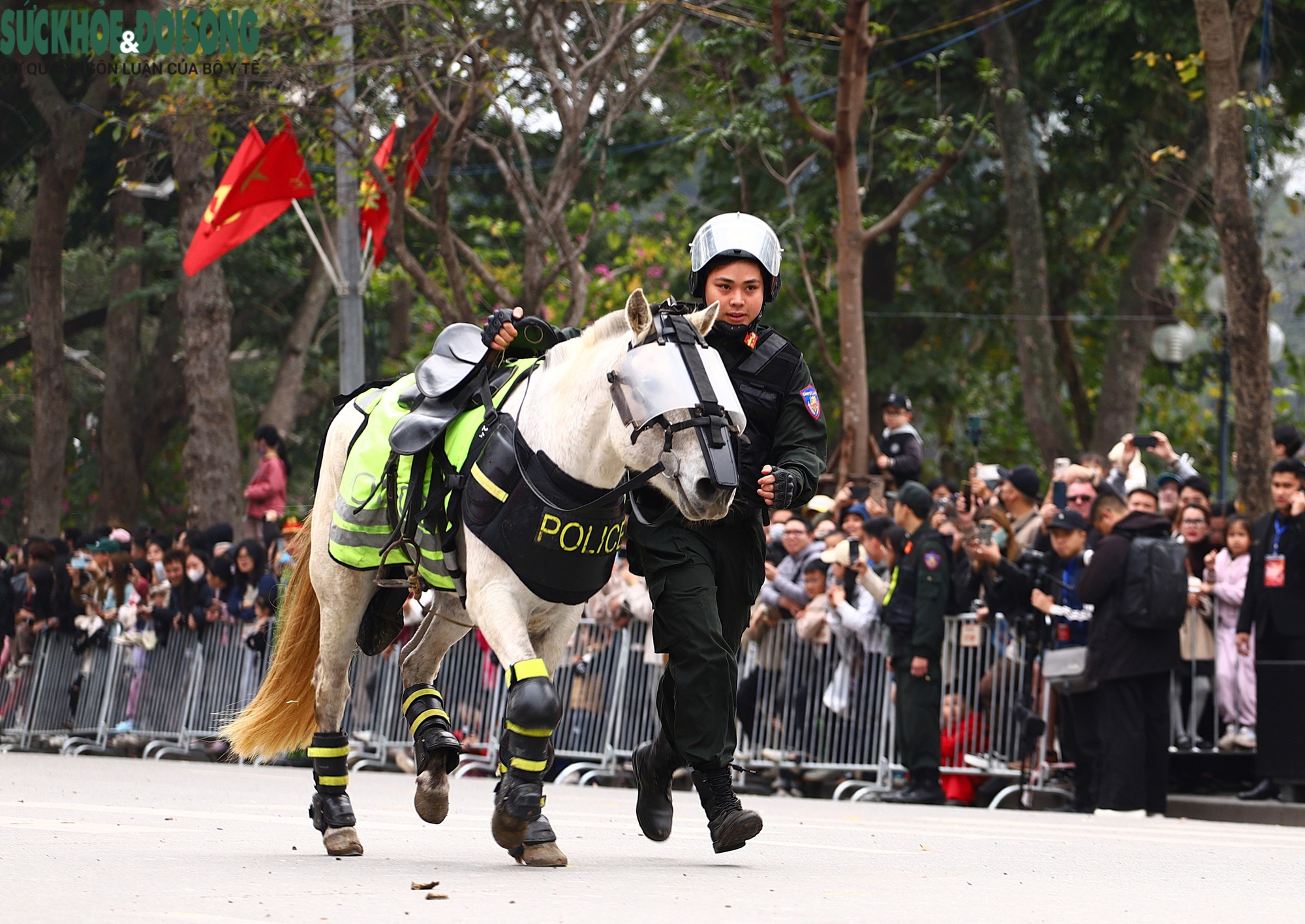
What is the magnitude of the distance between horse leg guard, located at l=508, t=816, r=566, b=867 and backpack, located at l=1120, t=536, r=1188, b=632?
5.75m

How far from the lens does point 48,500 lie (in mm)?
25562

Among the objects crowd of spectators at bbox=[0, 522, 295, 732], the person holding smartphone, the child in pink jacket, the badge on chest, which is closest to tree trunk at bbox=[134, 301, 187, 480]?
crowd of spectators at bbox=[0, 522, 295, 732]

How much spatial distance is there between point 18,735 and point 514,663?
14.2 meters

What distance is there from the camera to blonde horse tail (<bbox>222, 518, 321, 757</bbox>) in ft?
26.2

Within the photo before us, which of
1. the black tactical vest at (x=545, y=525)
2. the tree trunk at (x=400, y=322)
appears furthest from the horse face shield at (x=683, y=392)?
the tree trunk at (x=400, y=322)

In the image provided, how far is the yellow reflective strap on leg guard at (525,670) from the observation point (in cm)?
636

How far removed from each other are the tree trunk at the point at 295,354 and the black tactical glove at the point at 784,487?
2242cm

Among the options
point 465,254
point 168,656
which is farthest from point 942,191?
point 168,656

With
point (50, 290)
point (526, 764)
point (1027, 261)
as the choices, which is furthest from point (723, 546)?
point (50, 290)

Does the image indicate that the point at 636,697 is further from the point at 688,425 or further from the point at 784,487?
the point at 688,425

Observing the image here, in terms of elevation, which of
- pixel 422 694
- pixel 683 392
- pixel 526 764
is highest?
pixel 683 392

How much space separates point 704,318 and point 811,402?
0.73 meters

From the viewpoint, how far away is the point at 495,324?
725 centimetres

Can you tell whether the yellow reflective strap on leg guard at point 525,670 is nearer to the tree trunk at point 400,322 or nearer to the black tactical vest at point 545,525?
the black tactical vest at point 545,525
